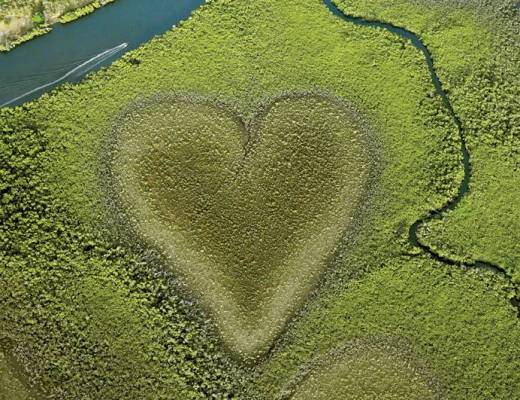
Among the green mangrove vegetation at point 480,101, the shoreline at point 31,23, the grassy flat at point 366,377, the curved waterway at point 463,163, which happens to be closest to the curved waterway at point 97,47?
A: the curved waterway at point 463,163

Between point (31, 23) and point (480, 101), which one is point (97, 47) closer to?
point (31, 23)

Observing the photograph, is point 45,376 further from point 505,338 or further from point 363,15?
point 363,15

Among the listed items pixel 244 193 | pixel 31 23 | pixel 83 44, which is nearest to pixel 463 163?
pixel 244 193

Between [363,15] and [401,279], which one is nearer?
[401,279]

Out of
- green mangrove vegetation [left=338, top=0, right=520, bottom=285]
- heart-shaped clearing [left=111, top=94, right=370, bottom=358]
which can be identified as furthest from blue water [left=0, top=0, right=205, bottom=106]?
green mangrove vegetation [left=338, top=0, right=520, bottom=285]

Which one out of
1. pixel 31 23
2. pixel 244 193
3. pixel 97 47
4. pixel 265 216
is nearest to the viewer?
pixel 265 216

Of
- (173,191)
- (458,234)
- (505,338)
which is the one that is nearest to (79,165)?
(173,191)

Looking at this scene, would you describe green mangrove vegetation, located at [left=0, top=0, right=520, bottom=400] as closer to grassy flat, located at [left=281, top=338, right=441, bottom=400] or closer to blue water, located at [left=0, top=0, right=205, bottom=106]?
grassy flat, located at [left=281, top=338, right=441, bottom=400]
